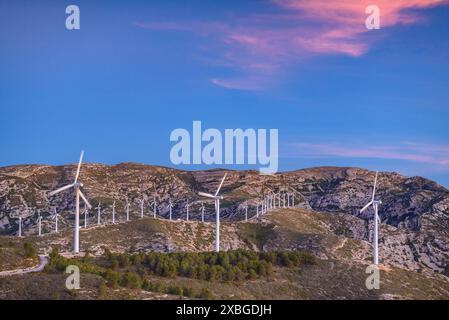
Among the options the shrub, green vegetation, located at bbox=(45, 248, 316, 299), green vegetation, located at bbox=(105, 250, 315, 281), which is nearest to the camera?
the shrub

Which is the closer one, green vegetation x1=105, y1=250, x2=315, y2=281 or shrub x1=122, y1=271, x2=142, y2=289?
shrub x1=122, y1=271, x2=142, y2=289

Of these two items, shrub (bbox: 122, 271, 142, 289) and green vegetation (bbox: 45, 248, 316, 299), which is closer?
shrub (bbox: 122, 271, 142, 289)

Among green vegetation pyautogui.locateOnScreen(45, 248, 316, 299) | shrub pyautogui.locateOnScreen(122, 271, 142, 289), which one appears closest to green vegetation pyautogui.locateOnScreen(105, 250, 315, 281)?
green vegetation pyautogui.locateOnScreen(45, 248, 316, 299)

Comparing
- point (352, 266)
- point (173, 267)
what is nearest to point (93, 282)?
point (173, 267)

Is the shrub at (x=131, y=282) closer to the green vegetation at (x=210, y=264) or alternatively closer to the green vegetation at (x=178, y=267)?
the green vegetation at (x=178, y=267)

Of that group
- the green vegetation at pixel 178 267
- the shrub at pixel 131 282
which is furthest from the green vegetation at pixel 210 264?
the shrub at pixel 131 282

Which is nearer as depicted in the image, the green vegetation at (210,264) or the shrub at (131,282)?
the shrub at (131,282)

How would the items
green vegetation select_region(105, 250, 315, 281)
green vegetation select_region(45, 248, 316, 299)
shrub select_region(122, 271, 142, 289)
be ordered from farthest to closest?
green vegetation select_region(105, 250, 315, 281)
green vegetation select_region(45, 248, 316, 299)
shrub select_region(122, 271, 142, 289)

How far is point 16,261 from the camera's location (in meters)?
116

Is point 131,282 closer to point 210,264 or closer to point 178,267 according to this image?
point 178,267

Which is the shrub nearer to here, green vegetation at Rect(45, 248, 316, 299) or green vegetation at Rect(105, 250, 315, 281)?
green vegetation at Rect(45, 248, 316, 299)

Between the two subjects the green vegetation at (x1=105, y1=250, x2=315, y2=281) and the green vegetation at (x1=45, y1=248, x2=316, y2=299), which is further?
the green vegetation at (x1=105, y1=250, x2=315, y2=281)

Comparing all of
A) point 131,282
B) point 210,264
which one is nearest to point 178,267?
point 210,264
